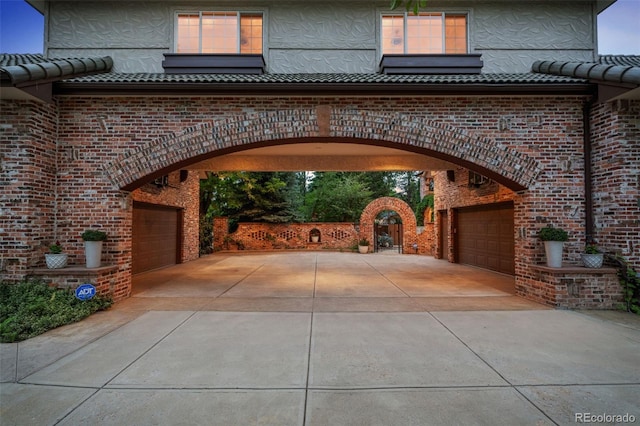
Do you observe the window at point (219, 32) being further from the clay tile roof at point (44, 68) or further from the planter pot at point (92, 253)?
the planter pot at point (92, 253)

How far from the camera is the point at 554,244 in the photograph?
5477 mm

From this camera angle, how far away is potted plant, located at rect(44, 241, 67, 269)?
5.29m

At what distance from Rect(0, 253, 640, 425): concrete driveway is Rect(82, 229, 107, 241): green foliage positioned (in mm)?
1318

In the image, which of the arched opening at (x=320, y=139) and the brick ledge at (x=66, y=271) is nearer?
the brick ledge at (x=66, y=271)

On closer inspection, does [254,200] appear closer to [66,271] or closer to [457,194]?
[457,194]

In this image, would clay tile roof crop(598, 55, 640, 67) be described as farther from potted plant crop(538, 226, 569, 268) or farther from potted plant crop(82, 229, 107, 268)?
potted plant crop(82, 229, 107, 268)

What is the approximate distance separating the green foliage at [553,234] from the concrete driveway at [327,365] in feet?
4.23

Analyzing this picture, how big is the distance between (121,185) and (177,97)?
6.87 feet

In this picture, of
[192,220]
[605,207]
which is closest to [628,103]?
[605,207]

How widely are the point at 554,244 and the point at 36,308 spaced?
8.83 metres

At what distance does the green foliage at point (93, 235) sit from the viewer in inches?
215

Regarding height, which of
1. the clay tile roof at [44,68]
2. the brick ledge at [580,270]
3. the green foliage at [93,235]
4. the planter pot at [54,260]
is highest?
the clay tile roof at [44,68]

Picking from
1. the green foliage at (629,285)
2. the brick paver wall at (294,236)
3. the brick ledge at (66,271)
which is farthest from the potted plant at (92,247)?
the brick paver wall at (294,236)

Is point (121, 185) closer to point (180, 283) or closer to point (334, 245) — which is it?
point (180, 283)
